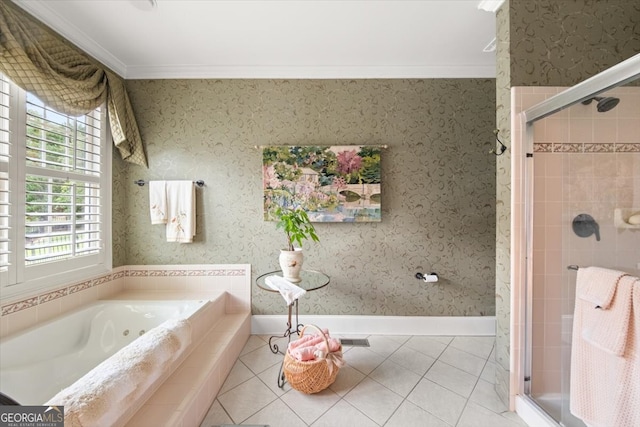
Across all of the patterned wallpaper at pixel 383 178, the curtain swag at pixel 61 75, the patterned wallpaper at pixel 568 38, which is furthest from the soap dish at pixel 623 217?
the curtain swag at pixel 61 75

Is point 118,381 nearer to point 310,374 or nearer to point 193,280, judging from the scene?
point 310,374

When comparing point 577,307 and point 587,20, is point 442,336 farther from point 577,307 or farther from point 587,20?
point 587,20

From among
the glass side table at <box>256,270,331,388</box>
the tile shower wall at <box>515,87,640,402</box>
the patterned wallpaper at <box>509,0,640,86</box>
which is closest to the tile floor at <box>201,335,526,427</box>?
the glass side table at <box>256,270,331,388</box>

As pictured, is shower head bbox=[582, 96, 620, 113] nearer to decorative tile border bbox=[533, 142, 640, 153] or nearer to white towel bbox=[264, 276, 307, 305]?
decorative tile border bbox=[533, 142, 640, 153]

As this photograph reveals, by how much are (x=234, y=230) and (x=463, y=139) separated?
7.25ft

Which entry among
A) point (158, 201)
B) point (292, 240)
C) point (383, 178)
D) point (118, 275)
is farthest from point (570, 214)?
point (118, 275)

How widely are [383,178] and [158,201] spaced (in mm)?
2013

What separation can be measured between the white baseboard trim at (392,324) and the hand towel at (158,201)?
123 centimetres

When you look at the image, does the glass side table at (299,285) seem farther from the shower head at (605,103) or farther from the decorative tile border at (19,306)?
the shower head at (605,103)

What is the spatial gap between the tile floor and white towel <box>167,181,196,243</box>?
3.72ft

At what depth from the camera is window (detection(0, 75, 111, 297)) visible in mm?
1360

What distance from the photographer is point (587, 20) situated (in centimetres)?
135

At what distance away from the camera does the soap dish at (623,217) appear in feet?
3.83

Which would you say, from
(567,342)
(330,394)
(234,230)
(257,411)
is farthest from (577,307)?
(234,230)
